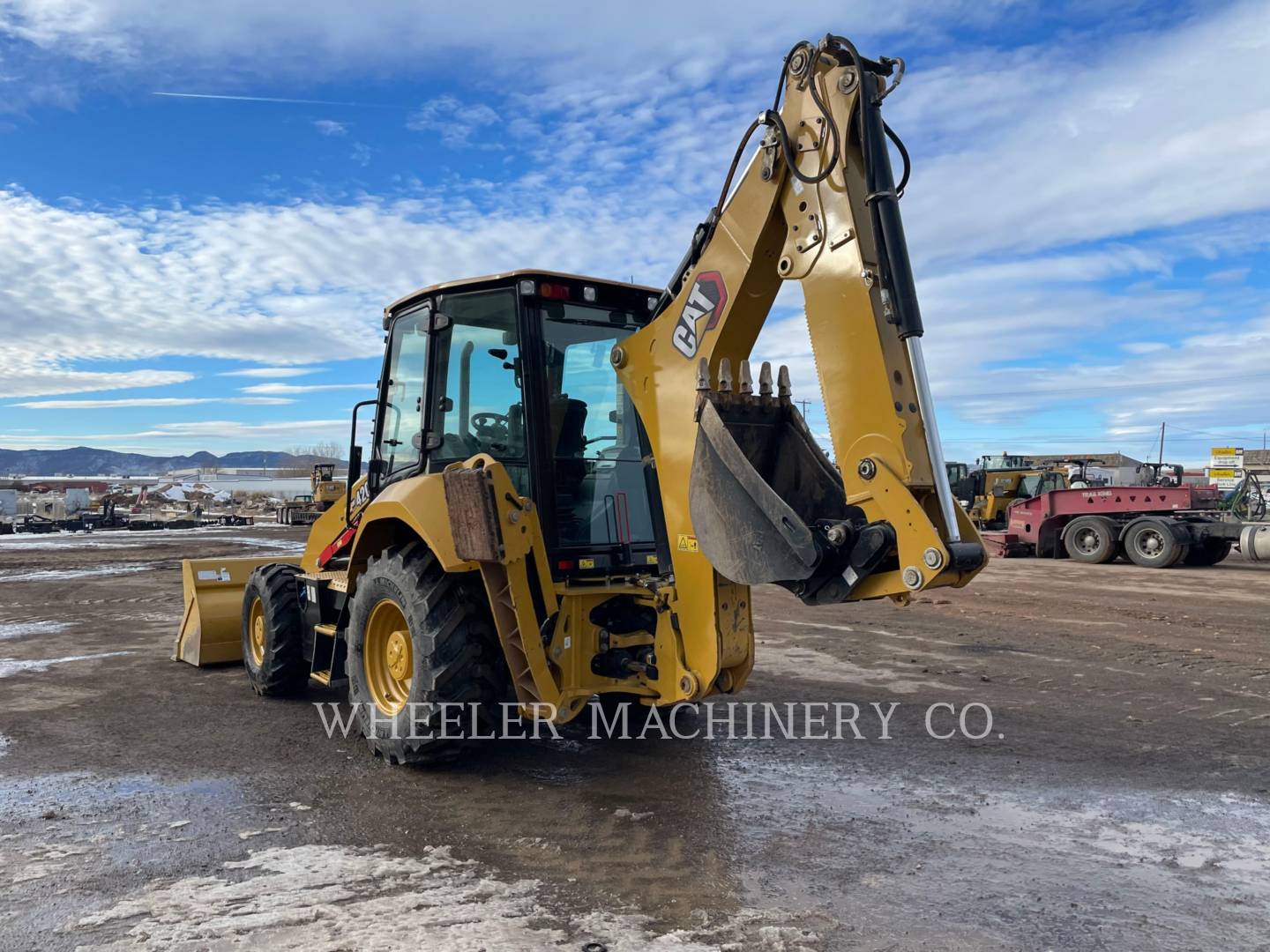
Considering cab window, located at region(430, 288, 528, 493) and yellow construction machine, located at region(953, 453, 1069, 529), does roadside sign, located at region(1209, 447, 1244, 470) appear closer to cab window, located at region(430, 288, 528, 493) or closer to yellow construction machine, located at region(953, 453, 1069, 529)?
yellow construction machine, located at region(953, 453, 1069, 529)

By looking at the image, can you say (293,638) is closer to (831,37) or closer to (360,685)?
(360,685)

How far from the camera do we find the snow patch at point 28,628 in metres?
10.2

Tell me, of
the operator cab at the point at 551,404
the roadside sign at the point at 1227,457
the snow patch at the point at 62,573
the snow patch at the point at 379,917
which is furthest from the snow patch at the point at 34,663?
the roadside sign at the point at 1227,457

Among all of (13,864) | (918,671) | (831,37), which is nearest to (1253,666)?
(918,671)

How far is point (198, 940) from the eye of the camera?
3244 millimetres

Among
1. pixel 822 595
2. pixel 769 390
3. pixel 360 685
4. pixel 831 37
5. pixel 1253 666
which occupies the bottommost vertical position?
pixel 1253 666

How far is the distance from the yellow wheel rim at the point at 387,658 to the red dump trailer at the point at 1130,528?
638 inches

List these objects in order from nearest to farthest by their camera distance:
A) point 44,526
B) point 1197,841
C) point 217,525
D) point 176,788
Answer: point 1197,841
point 176,788
point 44,526
point 217,525

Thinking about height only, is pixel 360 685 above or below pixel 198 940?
above

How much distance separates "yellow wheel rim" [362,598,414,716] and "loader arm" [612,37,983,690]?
5.66 feet

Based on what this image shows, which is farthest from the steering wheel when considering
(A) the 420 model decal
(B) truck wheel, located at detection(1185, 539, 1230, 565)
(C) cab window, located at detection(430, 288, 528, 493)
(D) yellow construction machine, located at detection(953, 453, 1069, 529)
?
(D) yellow construction machine, located at detection(953, 453, 1069, 529)

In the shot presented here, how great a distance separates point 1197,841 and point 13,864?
5038mm

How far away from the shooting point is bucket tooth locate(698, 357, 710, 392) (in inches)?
171

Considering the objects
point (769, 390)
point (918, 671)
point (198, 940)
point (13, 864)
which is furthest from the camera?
point (918, 671)
